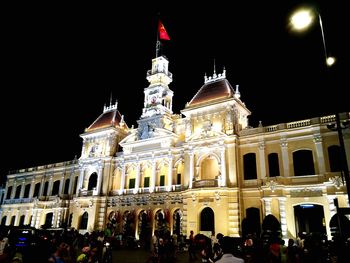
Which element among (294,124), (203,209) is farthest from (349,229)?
(203,209)

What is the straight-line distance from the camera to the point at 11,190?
52719 millimetres

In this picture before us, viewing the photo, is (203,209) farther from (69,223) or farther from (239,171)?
(69,223)

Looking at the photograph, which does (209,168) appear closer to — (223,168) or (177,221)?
(223,168)

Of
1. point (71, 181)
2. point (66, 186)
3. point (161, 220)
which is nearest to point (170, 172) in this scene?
point (161, 220)

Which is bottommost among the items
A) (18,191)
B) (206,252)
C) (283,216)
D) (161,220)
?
(206,252)

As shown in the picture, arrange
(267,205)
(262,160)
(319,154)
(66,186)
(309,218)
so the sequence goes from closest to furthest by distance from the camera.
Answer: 1. (309,218)
2. (319,154)
3. (267,205)
4. (262,160)
5. (66,186)

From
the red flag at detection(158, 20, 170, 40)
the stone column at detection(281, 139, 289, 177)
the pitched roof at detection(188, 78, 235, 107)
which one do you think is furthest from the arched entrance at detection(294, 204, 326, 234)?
the red flag at detection(158, 20, 170, 40)

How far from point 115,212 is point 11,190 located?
2731cm

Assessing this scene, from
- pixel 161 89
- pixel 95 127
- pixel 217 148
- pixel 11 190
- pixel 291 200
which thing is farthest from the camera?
pixel 11 190

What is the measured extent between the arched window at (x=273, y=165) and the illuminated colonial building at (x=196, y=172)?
95 millimetres

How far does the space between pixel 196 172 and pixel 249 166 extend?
5.64 meters

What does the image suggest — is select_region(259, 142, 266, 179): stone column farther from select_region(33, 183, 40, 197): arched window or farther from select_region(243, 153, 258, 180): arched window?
select_region(33, 183, 40, 197): arched window

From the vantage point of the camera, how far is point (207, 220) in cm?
2933

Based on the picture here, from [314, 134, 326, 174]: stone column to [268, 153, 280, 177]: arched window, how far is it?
375 cm
